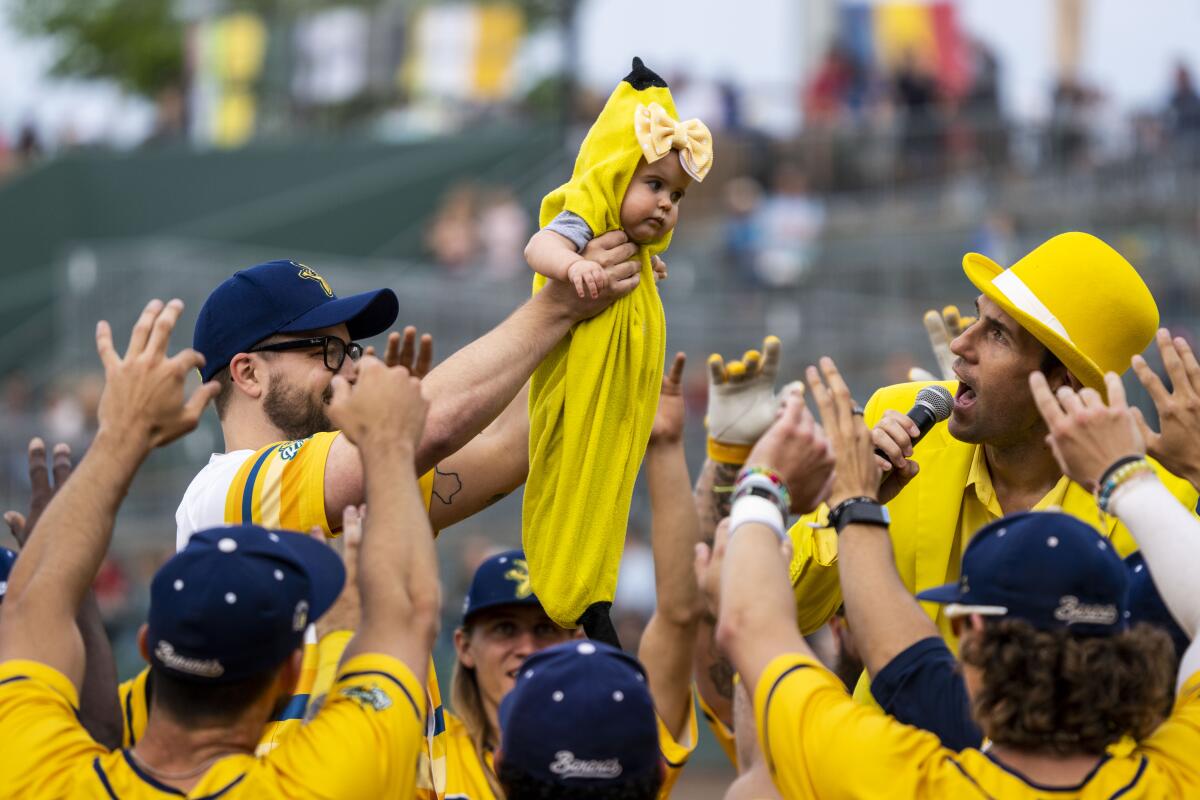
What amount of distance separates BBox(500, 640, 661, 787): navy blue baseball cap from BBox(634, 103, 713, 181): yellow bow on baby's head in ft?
4.56

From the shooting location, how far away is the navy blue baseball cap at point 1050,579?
332 centimetres

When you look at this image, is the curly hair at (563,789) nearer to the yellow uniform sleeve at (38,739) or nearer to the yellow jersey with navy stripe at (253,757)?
the yellow jersey with navy stripe at (253,757)

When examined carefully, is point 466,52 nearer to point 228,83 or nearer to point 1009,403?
point 228,83

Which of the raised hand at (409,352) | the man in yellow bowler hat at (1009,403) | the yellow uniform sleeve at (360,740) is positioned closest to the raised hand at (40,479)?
the raised hand at (409,352)

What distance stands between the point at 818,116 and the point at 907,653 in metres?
16.8

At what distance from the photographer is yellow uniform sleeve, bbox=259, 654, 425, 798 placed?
3.23 meters

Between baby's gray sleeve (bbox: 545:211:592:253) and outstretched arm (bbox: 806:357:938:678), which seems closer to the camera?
outstretched arm (bbox: 806:357:938:678)

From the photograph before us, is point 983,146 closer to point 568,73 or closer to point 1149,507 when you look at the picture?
point 568,73

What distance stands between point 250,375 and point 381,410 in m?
1.04

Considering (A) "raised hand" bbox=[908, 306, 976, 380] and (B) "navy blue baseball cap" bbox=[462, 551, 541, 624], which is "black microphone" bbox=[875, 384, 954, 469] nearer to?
(A) "raised hand" bbox=[908, 306, 976, 380]

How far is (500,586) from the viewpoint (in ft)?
17.2

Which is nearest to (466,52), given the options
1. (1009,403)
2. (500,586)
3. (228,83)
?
(228,83)

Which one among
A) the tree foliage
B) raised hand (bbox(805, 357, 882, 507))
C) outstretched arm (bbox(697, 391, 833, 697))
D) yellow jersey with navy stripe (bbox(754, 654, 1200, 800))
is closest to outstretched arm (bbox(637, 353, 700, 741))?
raised hand (bbox(805, 357, 882, 507))

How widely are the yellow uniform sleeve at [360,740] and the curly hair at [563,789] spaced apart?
20 centimetres
